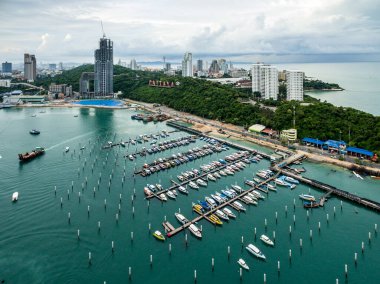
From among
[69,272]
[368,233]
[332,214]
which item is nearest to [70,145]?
[69,272]

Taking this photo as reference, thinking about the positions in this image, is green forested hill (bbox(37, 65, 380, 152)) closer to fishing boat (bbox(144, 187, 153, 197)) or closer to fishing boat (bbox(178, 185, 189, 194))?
fishing boat (bbox(178, 185, 189, 194))

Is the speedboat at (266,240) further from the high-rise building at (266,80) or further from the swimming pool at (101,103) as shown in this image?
the swimming pool at (101,103)

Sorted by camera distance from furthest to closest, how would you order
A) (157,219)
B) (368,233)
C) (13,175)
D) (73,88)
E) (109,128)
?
1. (73,88)
2. (109,128)
3. (13,175)
4. (157,219)
5. (368,233)

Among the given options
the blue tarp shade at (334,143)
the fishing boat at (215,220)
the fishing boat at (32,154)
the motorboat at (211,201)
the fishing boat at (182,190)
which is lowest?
the fishing boat at (215,220)

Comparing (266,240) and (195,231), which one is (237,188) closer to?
(266,240)

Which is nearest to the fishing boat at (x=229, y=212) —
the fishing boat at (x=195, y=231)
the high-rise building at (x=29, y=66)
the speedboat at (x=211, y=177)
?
the fishing boat at (x=195, y=231)

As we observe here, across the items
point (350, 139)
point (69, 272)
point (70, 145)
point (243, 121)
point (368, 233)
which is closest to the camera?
point (69, 272)

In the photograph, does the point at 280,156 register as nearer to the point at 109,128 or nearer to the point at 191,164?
the point at 191,164

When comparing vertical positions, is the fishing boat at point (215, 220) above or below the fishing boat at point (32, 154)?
below
